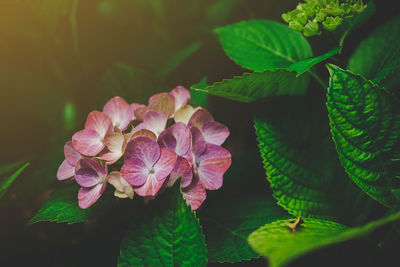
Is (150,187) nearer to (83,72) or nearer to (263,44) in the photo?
(263,44)

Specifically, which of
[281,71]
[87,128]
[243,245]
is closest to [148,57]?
[87,128]

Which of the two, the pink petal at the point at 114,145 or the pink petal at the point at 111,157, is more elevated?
the pink petal at the point at 114,145

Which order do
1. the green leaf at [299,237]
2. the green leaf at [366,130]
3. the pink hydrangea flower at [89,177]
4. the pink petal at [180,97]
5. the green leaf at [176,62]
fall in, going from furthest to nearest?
the green leaf at [176,62] < the pink petal at [180,97] < the pink hydrangea flower at [89,177] < the green leaf at [366,130] < the green leaf at [299,237]

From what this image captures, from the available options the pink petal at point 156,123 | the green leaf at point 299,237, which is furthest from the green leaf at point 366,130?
the pink petal at point 156,123

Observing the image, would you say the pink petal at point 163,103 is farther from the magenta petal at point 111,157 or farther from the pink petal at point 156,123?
the magenta petal at point 111,157

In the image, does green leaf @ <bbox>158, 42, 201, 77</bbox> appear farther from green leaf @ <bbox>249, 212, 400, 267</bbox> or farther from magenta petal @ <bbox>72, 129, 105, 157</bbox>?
green leaf @ <bbox>249, 212, 400, 267</bbox>

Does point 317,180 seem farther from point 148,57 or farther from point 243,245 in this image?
point 148,57
